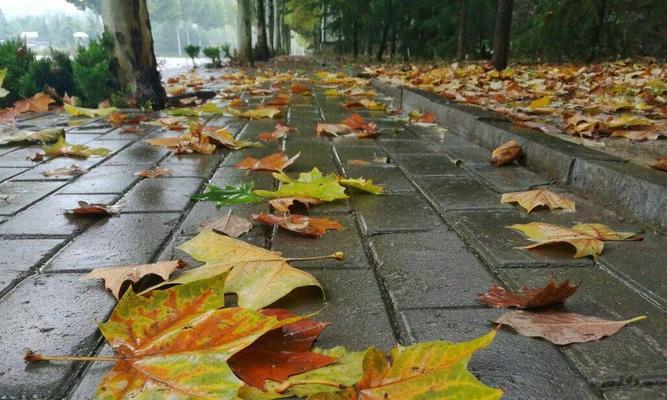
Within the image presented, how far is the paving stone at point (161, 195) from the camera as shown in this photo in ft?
6.26

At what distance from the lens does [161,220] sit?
1762mm

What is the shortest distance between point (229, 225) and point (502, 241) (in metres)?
0.89

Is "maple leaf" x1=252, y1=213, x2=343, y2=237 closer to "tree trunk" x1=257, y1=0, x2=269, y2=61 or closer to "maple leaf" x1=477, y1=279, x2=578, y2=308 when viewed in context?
"maple leaf" x1=477, y1=279, x2=578, y2=308

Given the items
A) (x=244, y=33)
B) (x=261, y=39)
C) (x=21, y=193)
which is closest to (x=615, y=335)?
(x=21, y=193)

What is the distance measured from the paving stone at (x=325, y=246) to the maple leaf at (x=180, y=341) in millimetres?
455

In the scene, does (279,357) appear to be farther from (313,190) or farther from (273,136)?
(273,136)

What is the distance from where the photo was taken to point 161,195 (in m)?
2.06

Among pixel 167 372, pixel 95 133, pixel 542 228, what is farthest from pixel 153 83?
pixel 167 372

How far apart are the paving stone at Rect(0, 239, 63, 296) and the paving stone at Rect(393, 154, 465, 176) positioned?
5.24ft

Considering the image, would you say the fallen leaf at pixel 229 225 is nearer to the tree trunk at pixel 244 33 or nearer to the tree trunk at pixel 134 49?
the tree trunk at pixel 134 49

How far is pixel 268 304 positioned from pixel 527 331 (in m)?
0.56

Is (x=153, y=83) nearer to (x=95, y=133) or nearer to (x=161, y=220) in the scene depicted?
(x=95, y=133)

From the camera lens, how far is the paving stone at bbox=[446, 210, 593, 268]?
4.71 ft

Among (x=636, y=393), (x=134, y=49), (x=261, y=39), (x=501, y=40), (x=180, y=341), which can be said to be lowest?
(x=636, y=393)
